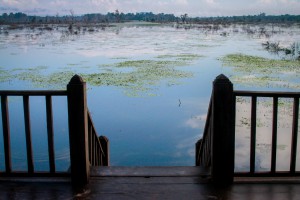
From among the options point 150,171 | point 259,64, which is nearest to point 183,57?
point 259,64

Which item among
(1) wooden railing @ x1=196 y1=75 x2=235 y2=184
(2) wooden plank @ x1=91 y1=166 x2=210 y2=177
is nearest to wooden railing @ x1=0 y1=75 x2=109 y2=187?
(2) wooden plank @ x1=91 y1=166 x2=210 y2=177

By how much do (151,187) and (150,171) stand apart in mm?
452

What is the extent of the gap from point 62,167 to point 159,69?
12.5 meters

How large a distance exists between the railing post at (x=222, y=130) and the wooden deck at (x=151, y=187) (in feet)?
0.51

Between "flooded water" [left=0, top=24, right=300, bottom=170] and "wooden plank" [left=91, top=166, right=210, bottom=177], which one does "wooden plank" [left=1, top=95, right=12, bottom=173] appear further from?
"flooded water" [left=0, top=24, right=300, bottom=170]

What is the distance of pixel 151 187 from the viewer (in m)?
3.95

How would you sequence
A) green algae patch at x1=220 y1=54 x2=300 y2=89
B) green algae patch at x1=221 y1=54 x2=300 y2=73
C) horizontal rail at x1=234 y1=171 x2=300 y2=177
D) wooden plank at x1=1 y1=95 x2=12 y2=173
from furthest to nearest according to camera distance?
1. green algae patch at x1=221 y1=54 x2=300 y2=73
2. green algae patch at x1=220 y1=54 x2=300 y2=89
3. horizontal rail at x1=234 y1=171 x2=300 y2=177
4. wooden plank at x1=1 y1=95 x2=12 y2=173

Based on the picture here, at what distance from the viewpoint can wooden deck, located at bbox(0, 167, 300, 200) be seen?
3.73m

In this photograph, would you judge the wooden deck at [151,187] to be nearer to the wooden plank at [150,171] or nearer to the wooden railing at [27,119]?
the wooden plank at [150,171]

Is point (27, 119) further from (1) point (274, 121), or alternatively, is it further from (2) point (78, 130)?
(1) point (274, 121)

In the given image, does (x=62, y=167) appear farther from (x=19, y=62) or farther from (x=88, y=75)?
(x=19, y=62)

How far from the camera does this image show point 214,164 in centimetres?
401

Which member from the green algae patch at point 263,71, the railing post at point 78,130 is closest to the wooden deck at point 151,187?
Result: the railing post at point 78,130

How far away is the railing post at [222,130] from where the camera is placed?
3850 mm
